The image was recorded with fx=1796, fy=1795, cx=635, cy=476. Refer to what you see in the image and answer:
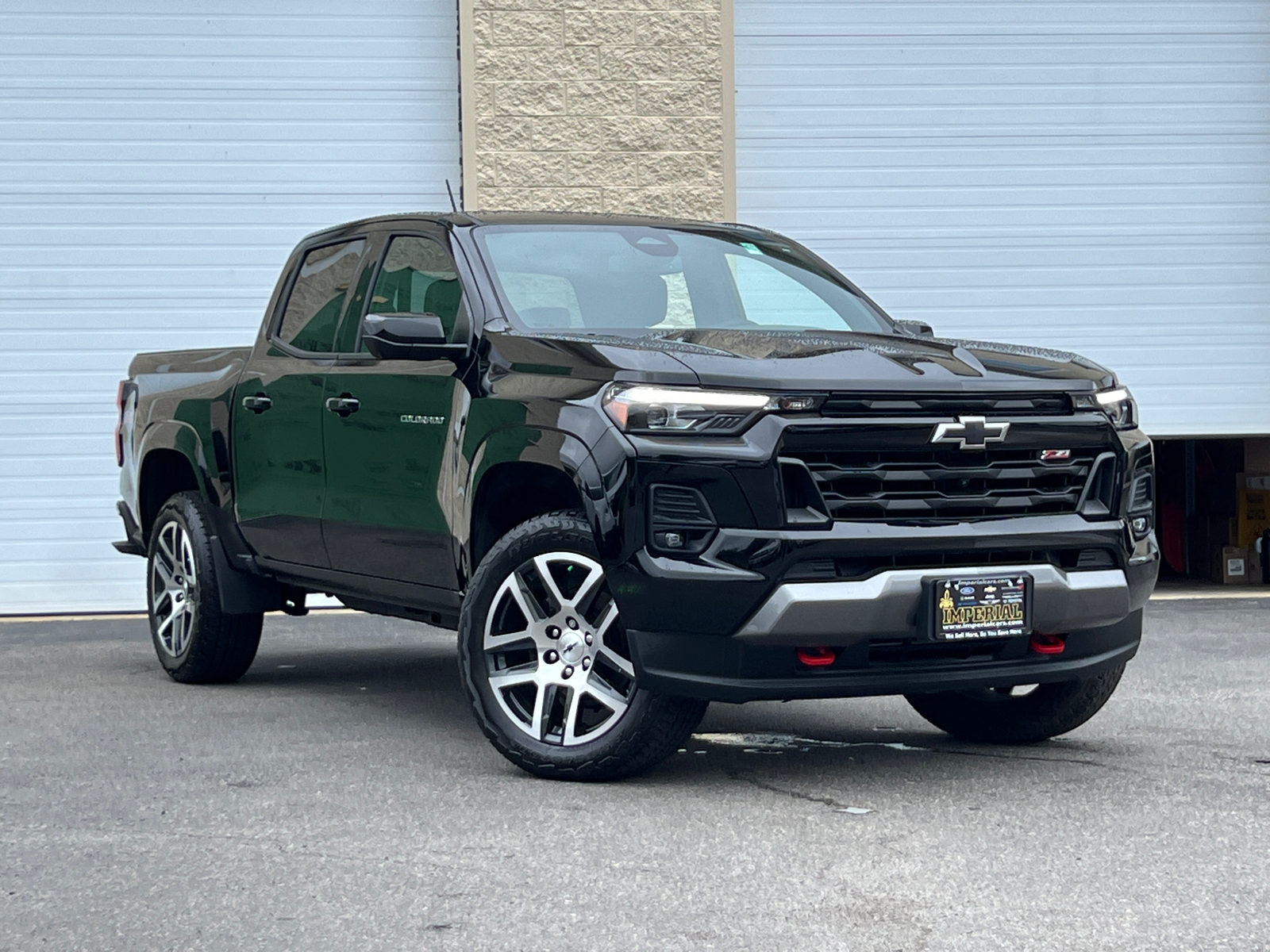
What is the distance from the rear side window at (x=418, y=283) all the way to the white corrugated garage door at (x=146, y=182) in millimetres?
5286

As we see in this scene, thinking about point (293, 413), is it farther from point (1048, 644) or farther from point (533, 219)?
point (1048, 644)

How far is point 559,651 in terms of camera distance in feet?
18.2

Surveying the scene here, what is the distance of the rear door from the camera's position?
6.98 metres

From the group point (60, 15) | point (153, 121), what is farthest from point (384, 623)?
point (60, 15)

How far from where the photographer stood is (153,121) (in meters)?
12.0

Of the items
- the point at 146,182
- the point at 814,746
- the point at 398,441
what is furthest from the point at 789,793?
the point at 146,182

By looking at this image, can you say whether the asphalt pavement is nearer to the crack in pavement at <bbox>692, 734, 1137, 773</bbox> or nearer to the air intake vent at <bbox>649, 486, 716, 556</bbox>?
the crack in pavement at <bbox>692, 734, 1137, 773</bbox>

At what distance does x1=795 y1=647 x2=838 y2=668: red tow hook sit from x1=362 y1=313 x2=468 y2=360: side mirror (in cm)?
163

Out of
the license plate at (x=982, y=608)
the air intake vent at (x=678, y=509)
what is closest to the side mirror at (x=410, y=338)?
the air intake vent at (x=678, y=509)

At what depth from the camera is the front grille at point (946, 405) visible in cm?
524

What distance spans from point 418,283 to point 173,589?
7.47 feet

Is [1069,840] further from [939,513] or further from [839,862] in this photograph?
[939,513]

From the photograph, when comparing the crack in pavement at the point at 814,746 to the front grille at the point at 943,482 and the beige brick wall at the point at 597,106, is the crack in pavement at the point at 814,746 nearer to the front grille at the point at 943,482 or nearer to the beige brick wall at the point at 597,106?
the front grille at the point at 943,482

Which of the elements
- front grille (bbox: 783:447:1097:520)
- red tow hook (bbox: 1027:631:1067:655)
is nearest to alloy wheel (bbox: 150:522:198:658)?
front grille (bbox: 783:447:1097:520)
